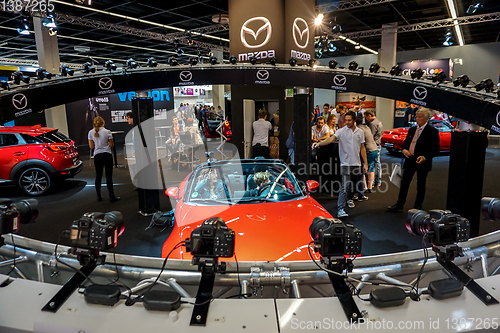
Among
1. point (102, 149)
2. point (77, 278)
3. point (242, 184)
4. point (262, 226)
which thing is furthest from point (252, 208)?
point (102, 149)

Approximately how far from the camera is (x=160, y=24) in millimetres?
13578

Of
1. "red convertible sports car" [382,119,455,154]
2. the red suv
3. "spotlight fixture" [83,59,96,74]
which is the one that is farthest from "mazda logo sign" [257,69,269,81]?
"red convertible sports car" [382,119,455,154]

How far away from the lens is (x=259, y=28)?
8.05 metres

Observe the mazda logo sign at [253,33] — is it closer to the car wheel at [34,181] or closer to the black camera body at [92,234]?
the car wheel at [34,181]

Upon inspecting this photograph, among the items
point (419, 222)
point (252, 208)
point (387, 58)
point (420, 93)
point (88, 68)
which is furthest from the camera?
point (387, 58)

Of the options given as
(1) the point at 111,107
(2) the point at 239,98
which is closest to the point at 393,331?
(2) the point at 239,98

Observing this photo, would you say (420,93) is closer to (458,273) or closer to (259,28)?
(458,273)

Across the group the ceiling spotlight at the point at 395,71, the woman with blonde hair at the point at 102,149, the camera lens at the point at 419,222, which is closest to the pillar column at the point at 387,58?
the ceiling spotlight at the point at 395,71

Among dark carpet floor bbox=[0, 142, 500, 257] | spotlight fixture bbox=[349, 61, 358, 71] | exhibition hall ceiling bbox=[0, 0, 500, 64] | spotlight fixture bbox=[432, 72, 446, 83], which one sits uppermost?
exhibition hall ceiling bbox=[0, 0, 500, 64]

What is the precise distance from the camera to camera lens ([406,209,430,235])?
4.81 ft

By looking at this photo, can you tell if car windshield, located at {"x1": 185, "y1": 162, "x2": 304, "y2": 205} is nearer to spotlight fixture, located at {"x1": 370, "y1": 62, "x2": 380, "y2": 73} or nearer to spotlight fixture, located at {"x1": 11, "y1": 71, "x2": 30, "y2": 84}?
spotlight fixture, located at {"x1": 370, "y1": 62, "x2": 380, "y2": 73}

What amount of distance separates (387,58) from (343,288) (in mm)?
15797

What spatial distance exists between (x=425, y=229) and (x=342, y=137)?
364 centimetres

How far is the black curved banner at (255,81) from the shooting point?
3.40m
